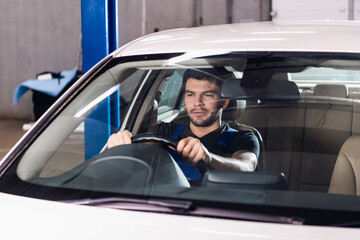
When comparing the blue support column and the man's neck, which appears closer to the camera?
the man's neck

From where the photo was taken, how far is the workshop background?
33.8 ft

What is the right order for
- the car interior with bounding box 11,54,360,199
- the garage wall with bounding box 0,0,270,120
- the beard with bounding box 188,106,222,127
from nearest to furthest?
the car interior with bounding box 11,54,360,199
the beard with bounding box 188,106,222,127
the garage wall with bounding box 0,0,270,120

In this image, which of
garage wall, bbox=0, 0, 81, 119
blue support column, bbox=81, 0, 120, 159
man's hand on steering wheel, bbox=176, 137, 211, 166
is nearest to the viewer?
man's hand on steering wheel, bbox=176, 137, 211, 166

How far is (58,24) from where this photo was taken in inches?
444

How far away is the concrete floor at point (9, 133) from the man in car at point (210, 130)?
581 cm

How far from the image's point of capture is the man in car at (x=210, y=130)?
7.61 ft

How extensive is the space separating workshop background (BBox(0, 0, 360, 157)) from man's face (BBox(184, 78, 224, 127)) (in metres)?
7.82

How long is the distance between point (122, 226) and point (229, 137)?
105cm

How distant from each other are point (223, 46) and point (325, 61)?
376 millimetres

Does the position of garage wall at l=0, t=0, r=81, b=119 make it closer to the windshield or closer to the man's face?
the windshield

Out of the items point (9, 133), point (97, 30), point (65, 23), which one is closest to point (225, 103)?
point (97, 30)

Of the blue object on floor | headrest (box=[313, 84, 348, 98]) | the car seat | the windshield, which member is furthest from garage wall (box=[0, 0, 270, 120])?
the car seat

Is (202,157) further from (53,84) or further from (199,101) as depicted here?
(53,84)

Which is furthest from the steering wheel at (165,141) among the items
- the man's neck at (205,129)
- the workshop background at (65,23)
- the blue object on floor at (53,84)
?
the workshop background at (65,23)
